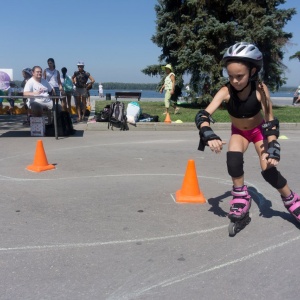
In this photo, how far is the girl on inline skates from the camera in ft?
12.1

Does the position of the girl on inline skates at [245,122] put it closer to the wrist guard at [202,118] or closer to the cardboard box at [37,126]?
the wrist guard at [202,118]

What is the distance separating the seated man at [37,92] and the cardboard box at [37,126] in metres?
0.30

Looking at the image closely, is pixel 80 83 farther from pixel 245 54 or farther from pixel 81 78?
pixel 245 54

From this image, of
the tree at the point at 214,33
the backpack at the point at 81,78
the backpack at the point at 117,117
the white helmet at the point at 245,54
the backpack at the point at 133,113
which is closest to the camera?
the white helmet at the point at 245,54

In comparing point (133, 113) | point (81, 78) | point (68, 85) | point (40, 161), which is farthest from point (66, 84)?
point (40, 161)

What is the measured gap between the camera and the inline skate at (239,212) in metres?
3.93

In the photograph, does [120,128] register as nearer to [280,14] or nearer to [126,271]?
[126,271]

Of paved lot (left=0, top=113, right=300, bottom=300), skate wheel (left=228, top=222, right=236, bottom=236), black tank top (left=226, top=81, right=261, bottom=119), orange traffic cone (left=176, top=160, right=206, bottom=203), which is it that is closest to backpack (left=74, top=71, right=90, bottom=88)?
paved lot (left=0, top=113, right=300, bottom=300)

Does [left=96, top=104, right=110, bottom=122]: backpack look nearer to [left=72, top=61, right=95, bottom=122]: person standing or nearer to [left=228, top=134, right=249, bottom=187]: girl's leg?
[left=72, top=61, right=95, bottom=122]: person standing

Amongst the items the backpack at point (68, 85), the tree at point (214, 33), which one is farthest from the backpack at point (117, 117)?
the tree at point (214, 33)

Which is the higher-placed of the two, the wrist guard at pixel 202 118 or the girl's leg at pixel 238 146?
the wrist guard at pixel 202 118

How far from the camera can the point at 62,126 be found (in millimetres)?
10469

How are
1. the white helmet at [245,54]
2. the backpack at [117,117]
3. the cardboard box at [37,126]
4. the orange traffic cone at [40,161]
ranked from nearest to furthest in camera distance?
1. the white helmet at [245,54]
2. the orange traffic cone at [40,161]
3. the cardboard box at [37,126]
4. the backpack at [117,117]

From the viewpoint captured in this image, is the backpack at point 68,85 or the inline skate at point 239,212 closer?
the inline skate at point 239,212
